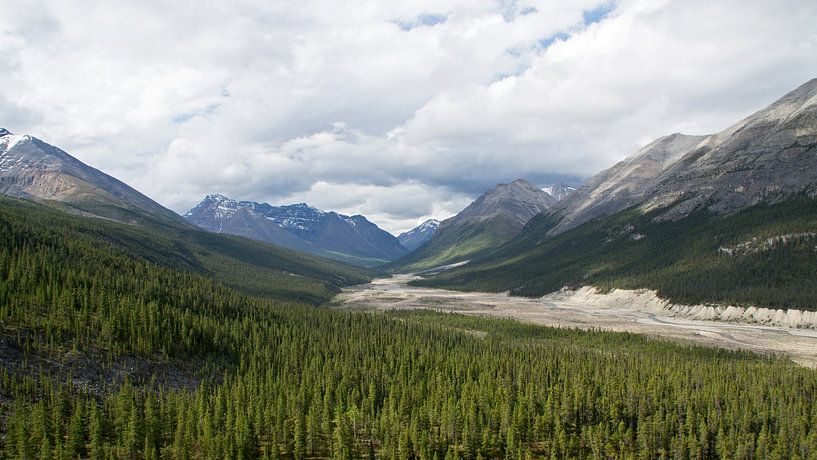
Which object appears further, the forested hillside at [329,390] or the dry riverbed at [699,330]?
the dry riverbed at [699,330]

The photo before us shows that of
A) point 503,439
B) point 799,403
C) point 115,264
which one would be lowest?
point 503,439

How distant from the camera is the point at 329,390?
7719 cm

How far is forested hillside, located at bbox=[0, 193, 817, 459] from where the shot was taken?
58.5 meters

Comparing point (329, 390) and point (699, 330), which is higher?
point (699, 330)

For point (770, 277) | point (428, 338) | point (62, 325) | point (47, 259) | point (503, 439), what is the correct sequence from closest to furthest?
point (503, 439) → point (62, 325) → point (47, 259) → point (428, 338) → point (770, 277)

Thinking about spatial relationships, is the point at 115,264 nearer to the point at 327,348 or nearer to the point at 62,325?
the point at 62,325

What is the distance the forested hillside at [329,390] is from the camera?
5853cm

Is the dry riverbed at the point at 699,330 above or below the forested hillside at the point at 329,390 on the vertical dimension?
above

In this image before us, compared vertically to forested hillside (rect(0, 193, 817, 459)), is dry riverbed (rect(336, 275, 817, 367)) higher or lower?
higher

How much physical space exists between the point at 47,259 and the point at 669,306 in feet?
620

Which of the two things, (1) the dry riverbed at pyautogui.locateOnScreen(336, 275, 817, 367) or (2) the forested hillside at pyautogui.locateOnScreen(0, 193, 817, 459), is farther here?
(1) the dry riverbed at pyautogui.locateOnScreen(336, 275, 817, 367)

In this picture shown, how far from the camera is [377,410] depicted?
73.9 metres

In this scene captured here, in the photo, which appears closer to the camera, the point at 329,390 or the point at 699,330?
the point at 329,390

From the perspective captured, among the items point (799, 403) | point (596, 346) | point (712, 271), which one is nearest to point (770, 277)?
point (712, 271)
